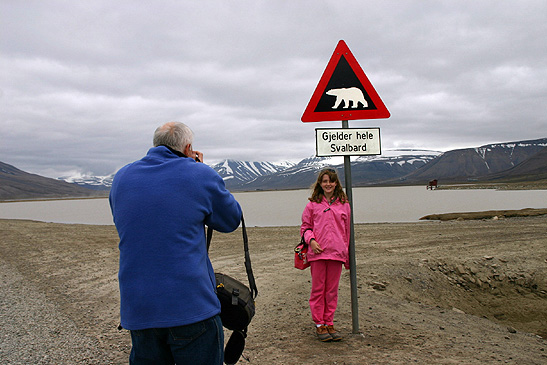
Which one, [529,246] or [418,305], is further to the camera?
[529,246]

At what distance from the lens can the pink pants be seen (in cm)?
457

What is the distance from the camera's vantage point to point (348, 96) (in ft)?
14.6

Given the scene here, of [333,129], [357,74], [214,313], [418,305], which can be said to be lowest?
[418,305]

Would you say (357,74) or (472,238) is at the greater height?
(357,74)

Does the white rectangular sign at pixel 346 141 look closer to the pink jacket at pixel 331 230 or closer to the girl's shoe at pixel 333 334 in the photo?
the pink jacket at pixel 331 230

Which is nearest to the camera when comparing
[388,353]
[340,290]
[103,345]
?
[388,353]

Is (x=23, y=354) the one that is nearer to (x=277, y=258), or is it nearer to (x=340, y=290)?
(x=340, y=290)

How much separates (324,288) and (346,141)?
5.37 ft

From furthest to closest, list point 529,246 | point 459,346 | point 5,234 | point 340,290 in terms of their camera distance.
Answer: point 5,234 < point 529,246 < point 340,290 < point 459,346

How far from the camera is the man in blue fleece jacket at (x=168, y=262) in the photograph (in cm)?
218

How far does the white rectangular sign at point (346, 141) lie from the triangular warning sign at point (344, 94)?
0.52 feet

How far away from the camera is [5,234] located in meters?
17.5

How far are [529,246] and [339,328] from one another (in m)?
7.09

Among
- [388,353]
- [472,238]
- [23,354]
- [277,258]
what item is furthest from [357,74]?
[472,238]
